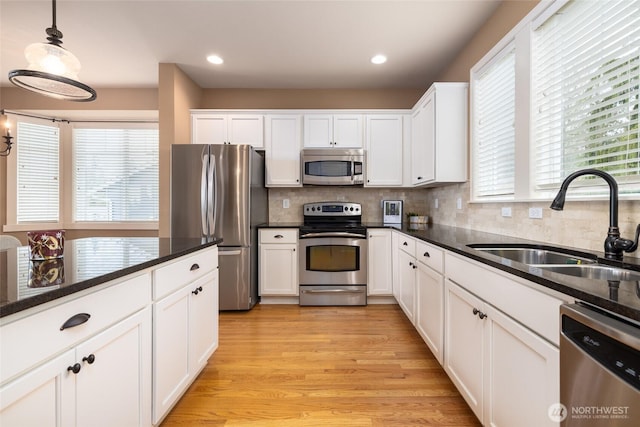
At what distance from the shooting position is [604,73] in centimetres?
136

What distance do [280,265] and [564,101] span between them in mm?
2830

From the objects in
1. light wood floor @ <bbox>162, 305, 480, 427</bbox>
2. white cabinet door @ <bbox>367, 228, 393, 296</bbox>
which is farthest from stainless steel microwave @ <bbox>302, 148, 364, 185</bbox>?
light wood floor @ <bbox>162, 305, 480, 427</bbox>

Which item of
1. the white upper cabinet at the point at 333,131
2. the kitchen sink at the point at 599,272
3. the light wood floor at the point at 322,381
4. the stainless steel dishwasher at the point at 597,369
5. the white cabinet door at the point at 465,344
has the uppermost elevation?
the white upper cabinet at the point at 333,131

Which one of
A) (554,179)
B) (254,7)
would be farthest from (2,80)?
(554,179)

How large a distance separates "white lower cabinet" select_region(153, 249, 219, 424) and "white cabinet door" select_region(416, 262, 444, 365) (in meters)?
1.53

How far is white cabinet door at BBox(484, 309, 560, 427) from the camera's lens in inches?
36.0

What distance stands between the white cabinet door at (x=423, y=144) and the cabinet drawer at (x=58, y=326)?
2.64m

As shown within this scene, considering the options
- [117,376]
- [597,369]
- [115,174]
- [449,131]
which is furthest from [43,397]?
[115,174]

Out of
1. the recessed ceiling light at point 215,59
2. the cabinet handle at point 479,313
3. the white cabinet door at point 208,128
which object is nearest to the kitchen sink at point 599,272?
the cabinet handle at point 479,313

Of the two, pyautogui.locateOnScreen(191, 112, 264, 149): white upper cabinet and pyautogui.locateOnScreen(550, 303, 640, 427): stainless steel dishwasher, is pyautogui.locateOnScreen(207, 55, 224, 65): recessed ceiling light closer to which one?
pyautogui.locateOnScreen(191, 112, 264, 149): white upper cabinet

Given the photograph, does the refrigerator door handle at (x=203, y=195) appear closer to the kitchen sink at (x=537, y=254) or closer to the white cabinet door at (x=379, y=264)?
the white cabinet door at (x=379, y=264)

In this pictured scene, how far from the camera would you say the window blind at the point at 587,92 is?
1.26m

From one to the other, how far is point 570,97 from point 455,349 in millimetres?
1556

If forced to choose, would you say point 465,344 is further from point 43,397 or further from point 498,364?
point 43,397
